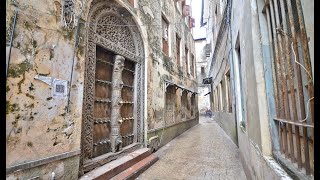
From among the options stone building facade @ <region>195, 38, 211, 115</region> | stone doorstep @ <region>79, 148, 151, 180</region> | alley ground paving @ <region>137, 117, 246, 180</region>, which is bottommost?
alley ground paving @ <region>137, 117, 246, 180</region>

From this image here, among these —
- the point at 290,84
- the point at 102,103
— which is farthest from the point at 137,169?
the point at 290,84

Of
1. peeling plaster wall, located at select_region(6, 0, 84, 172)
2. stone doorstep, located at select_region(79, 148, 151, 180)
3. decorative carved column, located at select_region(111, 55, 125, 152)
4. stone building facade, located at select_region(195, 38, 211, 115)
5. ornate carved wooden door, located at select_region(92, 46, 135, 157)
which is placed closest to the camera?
peeling plaster wall, located at select_region(6, 0, 84, 172)

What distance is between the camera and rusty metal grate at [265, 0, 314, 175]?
1.44m

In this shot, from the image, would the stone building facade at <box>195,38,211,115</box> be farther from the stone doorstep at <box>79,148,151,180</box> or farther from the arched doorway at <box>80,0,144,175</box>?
the stone doorstep at <box>79,148,151,180</box>

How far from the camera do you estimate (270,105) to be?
6.91 ft

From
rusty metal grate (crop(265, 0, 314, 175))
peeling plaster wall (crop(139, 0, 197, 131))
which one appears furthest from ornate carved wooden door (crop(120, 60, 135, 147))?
rusty metal grate (crop(265, 0, 314, 175))

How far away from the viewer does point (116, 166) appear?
3691mm

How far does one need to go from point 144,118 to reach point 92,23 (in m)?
2.95

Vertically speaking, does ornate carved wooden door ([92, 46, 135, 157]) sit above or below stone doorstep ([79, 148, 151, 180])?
above

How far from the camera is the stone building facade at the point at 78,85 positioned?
231 centimetres

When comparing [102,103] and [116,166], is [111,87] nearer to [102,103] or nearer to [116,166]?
[102,103]

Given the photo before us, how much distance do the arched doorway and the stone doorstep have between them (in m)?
0.13

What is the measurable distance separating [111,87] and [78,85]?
1.43 meters
